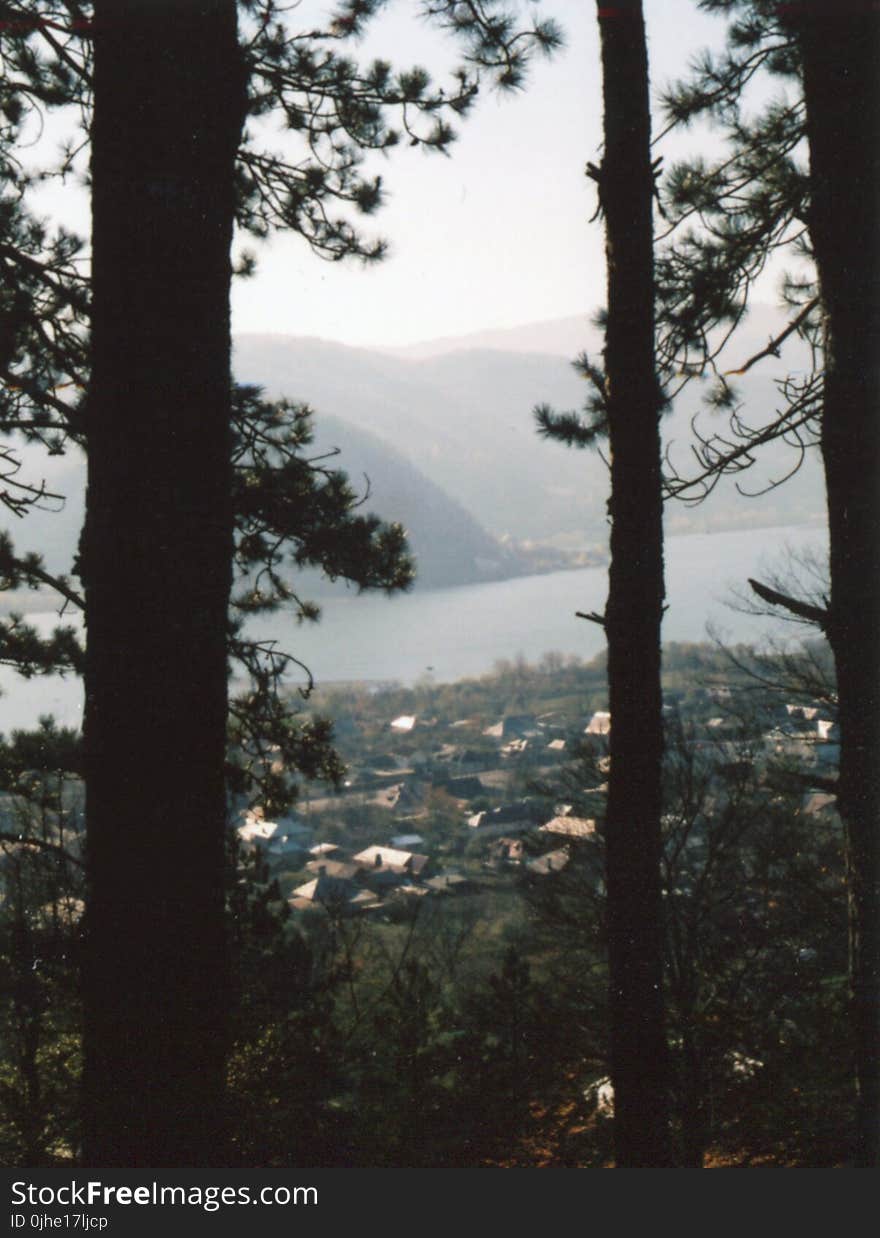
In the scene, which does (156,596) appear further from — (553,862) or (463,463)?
(463,463)

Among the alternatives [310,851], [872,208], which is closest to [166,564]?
[872,208]

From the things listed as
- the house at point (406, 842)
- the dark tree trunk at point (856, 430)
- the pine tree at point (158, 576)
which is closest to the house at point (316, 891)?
the house at point (406, 842)

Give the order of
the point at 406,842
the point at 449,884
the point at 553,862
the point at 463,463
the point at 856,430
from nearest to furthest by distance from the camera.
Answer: the point at 856,430
the point at 553,862
the point at 449,884
the point at 406,842
the point at 463,463

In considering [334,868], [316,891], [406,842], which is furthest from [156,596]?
[406,842]

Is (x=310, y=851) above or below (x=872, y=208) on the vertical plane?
below

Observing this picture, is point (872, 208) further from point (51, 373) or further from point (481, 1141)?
point (481, 1141)
